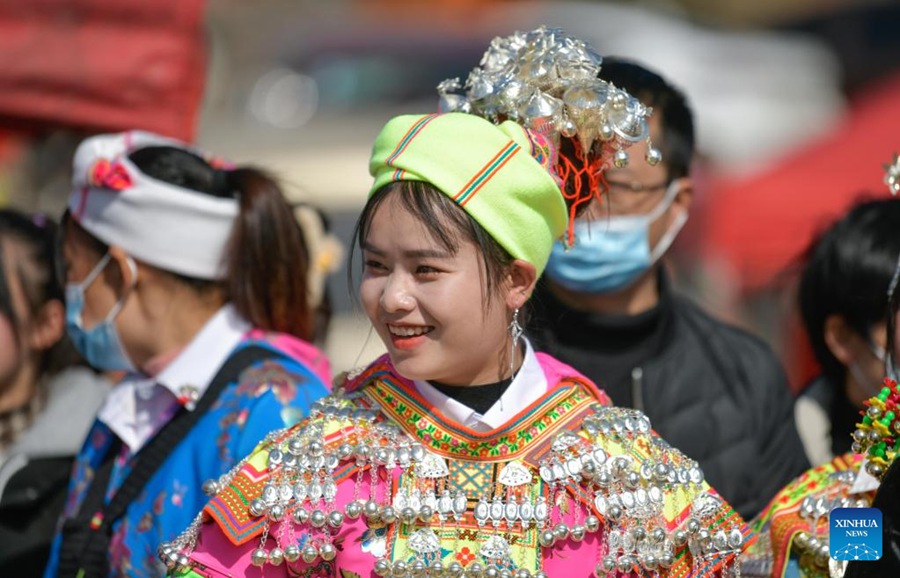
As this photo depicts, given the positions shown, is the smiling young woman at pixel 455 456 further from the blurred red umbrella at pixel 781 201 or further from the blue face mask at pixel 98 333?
the blurred red umbrella at pixel 781 201

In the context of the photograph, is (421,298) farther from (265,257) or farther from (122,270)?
(122,270)

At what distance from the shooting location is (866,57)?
47.0 feet

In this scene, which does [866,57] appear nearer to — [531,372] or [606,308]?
[606,308]

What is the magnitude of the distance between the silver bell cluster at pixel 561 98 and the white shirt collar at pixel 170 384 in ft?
3.50

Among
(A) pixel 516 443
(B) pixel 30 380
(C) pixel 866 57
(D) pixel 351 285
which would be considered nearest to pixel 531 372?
(A) pixel 516 443

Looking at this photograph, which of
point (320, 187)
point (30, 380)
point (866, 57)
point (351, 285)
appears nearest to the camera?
point (351, 285)

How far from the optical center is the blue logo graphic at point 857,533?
259 cm

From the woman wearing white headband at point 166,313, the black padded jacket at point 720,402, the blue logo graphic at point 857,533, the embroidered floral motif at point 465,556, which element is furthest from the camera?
the black padded jacket at point 720,402

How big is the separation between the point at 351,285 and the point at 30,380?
165cm

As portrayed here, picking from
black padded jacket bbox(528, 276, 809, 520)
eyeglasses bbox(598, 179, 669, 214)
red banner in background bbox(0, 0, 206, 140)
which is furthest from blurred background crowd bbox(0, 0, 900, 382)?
eyeglasses bbox(598, 179, 669, 214)

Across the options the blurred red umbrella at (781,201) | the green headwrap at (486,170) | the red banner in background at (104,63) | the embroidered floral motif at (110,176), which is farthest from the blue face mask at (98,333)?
the blurred red umbrella at (781,201)

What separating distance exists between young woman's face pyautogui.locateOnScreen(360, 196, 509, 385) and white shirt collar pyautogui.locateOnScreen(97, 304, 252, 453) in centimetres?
98

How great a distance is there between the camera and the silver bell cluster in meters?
2.90

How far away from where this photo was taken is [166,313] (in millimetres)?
3762
